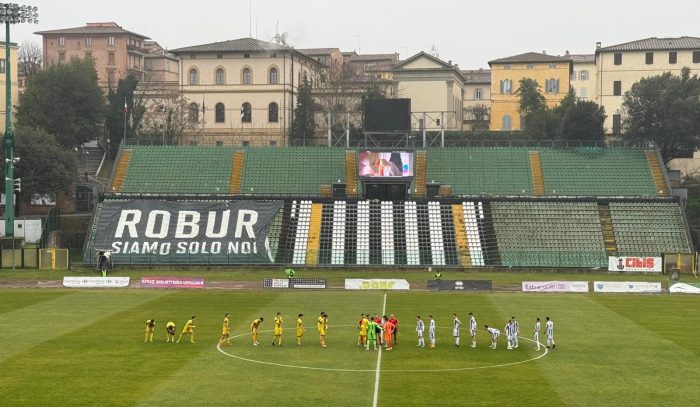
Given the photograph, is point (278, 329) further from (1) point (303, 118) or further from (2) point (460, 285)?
(1) point (303, 118)

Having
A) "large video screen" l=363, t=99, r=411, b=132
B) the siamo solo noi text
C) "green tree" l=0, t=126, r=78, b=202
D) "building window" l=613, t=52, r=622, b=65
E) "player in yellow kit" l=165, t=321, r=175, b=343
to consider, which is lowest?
"player in yellow kit" l=165, t=321, r=175, b=343

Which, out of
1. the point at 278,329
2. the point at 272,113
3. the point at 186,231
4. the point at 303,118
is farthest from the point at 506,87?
the point at 278,329

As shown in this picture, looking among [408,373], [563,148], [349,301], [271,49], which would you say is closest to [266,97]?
[271,49]

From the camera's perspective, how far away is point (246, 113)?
4875 inches

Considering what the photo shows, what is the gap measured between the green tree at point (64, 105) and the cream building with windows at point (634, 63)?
66.7 m

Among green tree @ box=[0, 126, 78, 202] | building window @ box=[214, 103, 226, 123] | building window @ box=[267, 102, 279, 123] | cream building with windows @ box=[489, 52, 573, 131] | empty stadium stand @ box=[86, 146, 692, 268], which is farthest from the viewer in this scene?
cream building with windows @ box=[489, 52, 573, 131]

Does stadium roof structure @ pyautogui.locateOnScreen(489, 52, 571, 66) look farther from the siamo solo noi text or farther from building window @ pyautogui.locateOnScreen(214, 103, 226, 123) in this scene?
the siamo solo noi text

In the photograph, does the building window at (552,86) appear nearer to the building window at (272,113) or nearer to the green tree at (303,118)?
the green tree at (303,118)

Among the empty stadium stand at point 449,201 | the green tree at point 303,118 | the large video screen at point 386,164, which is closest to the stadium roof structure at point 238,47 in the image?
the green tree at point 303,118

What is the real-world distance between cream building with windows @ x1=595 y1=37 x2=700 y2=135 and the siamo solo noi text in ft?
197

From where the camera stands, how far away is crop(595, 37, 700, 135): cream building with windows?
12581 centimetres

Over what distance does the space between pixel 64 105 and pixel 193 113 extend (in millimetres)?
16104

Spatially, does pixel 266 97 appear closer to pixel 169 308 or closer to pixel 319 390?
pixel 169 308

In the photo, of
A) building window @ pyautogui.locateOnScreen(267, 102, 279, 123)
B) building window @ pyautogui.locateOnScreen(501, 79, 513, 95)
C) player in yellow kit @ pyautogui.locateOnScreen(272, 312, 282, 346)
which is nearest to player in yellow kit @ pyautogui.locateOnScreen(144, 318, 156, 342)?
player in yellow kit @ pyautogui.locateOnScreen(272, 312, 282, 346)
